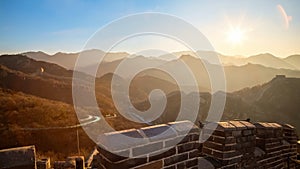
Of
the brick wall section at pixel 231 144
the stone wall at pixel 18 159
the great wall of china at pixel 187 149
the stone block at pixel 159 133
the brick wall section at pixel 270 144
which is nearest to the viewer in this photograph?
the stone wall at pixel 18 159

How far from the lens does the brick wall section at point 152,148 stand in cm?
177

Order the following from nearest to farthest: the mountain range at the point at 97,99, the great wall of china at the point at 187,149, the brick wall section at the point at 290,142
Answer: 1. the great wall of china at the point at 187,149
2. the brick wall section at the point at 290,142
3. the mountain range at the point at 97,99

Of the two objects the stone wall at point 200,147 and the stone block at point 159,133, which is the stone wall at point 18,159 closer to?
the stone wall at point 200,147

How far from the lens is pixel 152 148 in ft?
6.53

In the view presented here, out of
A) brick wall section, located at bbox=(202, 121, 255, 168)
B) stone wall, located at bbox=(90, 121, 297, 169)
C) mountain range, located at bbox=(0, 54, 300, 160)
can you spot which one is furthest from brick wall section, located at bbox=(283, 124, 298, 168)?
mountain range, located at bbox=(0, 54, 300, 160)

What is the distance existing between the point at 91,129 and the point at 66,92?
15.6 m

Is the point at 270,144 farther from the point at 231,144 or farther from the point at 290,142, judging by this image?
the point at 231,144

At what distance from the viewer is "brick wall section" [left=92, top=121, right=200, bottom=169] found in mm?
1773

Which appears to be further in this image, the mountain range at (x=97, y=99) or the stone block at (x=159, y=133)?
the mountain range at (x=97, y=99)

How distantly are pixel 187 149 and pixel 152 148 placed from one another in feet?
1.75

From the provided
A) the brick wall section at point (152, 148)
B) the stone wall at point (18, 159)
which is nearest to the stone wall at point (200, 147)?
the brick wall section at point (152, 148)

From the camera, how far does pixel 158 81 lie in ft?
190

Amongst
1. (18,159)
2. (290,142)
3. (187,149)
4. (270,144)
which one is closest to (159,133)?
(187,149)

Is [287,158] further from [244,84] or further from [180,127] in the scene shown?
[244,84]
